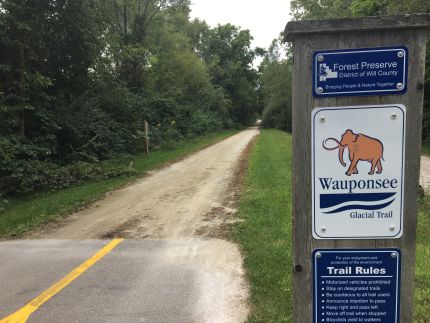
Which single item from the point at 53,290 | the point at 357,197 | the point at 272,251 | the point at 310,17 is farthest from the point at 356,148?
the point at 310,17

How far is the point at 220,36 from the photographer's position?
68.2 m

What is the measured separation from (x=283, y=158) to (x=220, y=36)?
54608mm

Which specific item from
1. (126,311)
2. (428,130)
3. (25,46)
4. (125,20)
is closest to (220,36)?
(125,20)

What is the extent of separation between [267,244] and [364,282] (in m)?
3.73

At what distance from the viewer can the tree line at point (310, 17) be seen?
1300 centimetres

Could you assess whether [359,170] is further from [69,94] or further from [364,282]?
[69,94]

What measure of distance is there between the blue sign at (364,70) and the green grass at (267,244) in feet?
7.94

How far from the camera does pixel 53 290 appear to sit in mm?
4656

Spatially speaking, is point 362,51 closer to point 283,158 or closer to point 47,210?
point 47,210

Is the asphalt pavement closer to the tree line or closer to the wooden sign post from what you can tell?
the wooden sign post

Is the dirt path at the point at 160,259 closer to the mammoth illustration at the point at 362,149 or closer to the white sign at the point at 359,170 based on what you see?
the white sign at the point at 359,170

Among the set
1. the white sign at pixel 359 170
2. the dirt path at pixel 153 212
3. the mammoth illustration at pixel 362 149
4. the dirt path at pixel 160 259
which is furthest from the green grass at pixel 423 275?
the dirt path at pixel 153 212

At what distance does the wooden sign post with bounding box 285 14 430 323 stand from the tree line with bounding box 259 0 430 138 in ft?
26.3

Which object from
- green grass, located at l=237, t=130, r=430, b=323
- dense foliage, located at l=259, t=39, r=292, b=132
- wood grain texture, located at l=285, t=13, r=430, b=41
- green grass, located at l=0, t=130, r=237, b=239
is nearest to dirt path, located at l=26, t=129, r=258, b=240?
green grass, located at l=0, t=130, r=237, b=239
